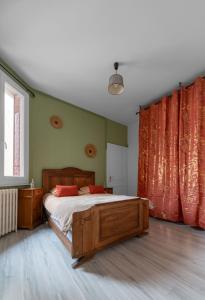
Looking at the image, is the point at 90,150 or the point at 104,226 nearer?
the point at 104,226

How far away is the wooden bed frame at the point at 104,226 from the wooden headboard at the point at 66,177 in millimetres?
1322

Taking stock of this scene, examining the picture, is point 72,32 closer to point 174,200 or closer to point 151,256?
point 151,256

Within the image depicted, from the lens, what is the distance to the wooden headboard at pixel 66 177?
3.70m

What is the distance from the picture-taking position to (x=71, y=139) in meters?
4.25

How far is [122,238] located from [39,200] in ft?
5.67

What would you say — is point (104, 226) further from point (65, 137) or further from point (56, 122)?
point (56, 122)

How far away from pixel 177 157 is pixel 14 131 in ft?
10.8

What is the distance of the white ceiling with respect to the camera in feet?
6.08

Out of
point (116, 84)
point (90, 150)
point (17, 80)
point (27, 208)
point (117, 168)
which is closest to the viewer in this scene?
point (116, 84)

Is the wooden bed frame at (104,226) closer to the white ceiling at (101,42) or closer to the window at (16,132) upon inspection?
the window at (16,132)

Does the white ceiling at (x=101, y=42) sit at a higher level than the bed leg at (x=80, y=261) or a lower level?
higher

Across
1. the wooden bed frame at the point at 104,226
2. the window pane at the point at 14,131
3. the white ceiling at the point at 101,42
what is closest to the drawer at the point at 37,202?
the window pane at the point at 14,131

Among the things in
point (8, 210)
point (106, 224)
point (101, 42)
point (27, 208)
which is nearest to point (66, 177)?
point (27, 208)

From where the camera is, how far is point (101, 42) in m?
2.30
